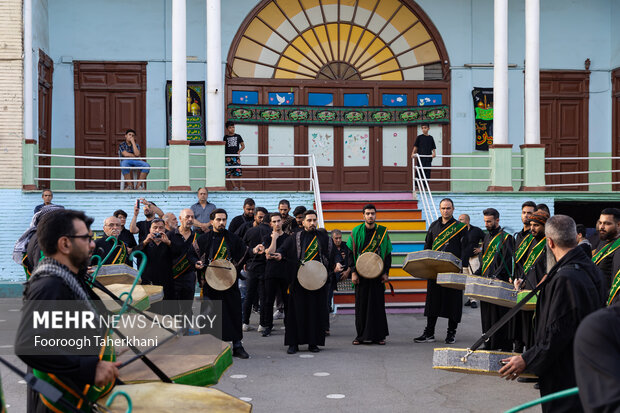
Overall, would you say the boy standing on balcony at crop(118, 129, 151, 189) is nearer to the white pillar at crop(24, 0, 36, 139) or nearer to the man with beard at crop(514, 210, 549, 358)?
the white pillar at crop(24, 0, 36, 139)

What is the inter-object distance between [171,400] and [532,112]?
13.7m

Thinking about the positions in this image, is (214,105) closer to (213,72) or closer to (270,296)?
(213,72)

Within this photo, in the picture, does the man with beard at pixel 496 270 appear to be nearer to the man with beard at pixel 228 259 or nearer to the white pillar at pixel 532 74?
the man with beard at pixel 228 259

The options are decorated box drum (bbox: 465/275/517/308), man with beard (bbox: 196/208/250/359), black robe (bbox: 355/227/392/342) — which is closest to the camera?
Result: decorated box drum (bbox: 465/275/517/308)

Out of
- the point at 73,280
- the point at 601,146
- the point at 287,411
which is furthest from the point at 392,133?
the point at 73,280

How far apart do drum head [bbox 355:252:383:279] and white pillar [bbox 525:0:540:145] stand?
721cm

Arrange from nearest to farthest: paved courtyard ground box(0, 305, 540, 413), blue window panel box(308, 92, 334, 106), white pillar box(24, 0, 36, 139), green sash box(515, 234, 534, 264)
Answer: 1. paved courtyard ground box(0, 305, 540, 413)
2. green sash box(515, 234, 534, 264)
3. white pillar box(24, 0, 36, 139)
4. blue window panel box(308, 92, 334, 106)

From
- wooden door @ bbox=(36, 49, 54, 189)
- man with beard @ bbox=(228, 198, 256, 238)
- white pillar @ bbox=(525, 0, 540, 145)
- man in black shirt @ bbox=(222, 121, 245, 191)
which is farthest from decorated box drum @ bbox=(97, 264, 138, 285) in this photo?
white pillar @ bbox=(525, 0, 540, 145)

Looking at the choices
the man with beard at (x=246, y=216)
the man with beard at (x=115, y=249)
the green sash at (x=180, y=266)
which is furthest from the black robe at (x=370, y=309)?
the man with beard at (x=115, y=249)

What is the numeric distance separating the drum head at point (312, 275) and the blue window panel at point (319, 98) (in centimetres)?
897

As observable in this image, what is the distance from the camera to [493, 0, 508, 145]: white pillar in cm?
1571

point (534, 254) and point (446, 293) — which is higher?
point (534, 254)

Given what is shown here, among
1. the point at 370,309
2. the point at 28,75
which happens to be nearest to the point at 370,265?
the point at 370,309

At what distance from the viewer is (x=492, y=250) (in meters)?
9.24
